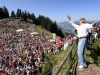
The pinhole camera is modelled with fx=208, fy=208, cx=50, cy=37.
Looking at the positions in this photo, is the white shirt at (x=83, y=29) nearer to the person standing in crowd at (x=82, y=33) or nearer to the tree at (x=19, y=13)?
the person standing in crowd at (x=82, y=33)

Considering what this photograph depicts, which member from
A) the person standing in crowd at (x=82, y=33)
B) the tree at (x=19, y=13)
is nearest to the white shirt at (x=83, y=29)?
the person standing in crowd at (x=82, y=33)

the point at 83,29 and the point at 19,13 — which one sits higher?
the point at 19,13

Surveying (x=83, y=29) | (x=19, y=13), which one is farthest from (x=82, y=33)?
(x=19, y=13)

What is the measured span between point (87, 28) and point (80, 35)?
309 millimetres

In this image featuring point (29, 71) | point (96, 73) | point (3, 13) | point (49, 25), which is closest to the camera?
point (96, 73)

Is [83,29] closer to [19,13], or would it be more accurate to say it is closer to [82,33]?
[82,33]

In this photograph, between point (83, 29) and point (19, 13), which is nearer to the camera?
point (83, 29)

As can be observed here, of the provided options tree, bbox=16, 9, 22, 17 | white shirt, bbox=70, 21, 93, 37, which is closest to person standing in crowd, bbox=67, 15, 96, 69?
white shirt, bbox=70, 21, 93, 37

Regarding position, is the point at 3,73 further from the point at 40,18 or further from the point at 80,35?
the point at 40,18

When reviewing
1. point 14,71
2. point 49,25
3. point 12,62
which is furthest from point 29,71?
point 49,25

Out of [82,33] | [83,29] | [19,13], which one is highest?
[19,13]

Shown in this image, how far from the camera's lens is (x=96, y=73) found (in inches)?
249

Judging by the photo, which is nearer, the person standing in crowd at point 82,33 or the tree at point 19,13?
the person standing in crowd at point 82,33

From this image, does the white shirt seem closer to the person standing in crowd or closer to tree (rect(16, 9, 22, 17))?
the person standing in crowd
